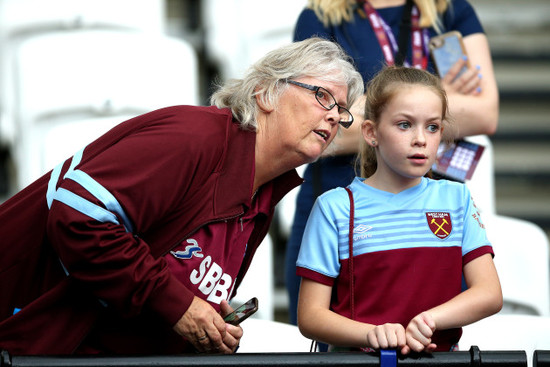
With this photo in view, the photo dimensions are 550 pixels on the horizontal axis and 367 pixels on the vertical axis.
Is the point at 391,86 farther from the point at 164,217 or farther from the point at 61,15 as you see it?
the point at 61,15

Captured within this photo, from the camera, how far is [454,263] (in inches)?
77.8

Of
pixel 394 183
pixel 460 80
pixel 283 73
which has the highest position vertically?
pixel 283 73

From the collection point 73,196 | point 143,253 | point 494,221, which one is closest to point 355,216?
point 143,253

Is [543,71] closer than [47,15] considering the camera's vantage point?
No

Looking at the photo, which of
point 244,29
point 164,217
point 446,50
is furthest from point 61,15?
point 164,217

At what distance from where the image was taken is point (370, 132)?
2.08 metres

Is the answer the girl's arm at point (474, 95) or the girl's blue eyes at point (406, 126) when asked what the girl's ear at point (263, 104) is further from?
the girl's arm at point (474, 95)

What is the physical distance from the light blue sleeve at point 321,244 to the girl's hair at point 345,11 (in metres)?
0.70

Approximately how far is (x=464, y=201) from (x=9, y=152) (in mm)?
3014

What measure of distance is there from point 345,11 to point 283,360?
1.17m

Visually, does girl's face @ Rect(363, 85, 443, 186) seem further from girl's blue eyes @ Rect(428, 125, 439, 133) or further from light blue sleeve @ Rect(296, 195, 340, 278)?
light blue sleeve @ Rect(296, 195, 340, 278)

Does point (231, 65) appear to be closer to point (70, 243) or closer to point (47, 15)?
point (47, 15)

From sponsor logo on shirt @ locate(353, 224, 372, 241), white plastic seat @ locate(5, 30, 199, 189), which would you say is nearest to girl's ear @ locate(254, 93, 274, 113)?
sponsor logo on shirt @ locate(353, 224, 372, 241)

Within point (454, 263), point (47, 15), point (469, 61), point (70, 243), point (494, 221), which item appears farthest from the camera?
point (47, 15)
